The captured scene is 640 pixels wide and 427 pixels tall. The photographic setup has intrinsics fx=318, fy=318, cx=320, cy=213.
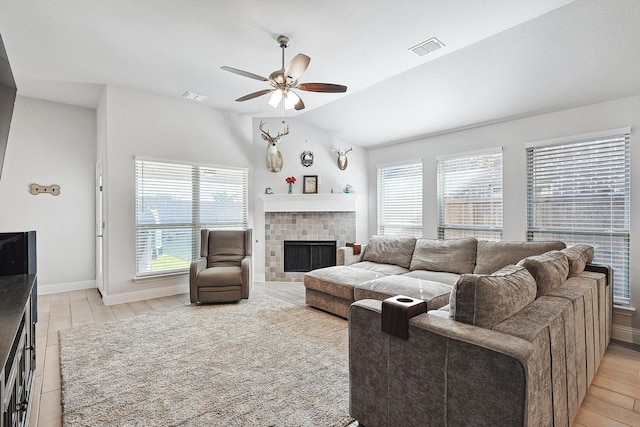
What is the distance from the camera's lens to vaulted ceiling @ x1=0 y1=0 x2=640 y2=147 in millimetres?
2639

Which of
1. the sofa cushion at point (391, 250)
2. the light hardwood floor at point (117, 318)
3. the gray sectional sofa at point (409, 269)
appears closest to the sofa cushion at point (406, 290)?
the gray sectional sofa at point (409, 269)

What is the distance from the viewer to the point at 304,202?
5660 mm

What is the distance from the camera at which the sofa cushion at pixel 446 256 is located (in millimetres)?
3895

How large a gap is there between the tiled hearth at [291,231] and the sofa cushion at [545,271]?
381 cm

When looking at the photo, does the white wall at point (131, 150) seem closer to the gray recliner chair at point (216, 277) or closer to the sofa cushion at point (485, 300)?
the gray recliner chair at point (216, 277)

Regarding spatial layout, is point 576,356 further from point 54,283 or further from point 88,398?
point 54,283

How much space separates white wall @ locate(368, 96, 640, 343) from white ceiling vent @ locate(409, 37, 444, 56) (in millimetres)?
1746

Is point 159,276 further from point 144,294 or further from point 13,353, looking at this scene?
point 13,353

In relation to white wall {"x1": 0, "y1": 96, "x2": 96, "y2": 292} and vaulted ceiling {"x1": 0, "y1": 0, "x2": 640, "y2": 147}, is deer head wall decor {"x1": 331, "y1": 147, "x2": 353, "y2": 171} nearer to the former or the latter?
vaulted ceiling {"x1": 0, "y1": 0, "x2": 640, "y2": 147}

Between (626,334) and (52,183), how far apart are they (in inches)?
300

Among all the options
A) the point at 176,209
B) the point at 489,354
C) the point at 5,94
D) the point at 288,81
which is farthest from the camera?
the point at 176,209

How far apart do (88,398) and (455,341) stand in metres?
2.37

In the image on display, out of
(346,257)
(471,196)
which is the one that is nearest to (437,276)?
(346,257)

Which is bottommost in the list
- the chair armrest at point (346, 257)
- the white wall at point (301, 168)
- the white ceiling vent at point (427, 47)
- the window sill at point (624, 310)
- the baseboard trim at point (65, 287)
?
the baseboard trim at point (65, 287)
